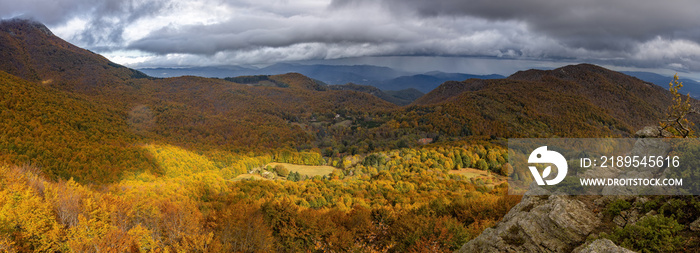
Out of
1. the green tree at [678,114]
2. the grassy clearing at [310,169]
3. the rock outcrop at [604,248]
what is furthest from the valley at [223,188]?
the green tree at [678,114]

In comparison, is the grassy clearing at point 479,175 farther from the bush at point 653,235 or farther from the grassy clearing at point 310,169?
the bush at point 653,235

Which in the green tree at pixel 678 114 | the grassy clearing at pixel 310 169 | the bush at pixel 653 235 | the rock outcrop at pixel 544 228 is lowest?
the grassy clearing at pixel 310 169

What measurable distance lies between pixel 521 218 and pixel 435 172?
87.3m

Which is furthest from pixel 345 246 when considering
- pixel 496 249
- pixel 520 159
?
pixel 520 159

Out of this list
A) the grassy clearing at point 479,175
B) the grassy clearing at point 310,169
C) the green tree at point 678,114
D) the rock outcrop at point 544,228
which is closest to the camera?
the green tree at point 678,114

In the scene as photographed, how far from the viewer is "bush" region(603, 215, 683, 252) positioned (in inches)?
314

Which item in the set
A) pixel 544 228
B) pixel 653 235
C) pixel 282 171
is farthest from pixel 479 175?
pixel 653 235

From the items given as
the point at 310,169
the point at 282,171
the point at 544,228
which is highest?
the point at 544,228

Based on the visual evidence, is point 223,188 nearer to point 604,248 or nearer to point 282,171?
point 282,171

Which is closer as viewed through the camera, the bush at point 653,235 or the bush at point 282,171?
the bush at point 653,235

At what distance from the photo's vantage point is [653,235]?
821 cm

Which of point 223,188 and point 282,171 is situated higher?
point 223,188

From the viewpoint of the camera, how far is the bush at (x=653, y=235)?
798 cm

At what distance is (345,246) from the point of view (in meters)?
27.4
